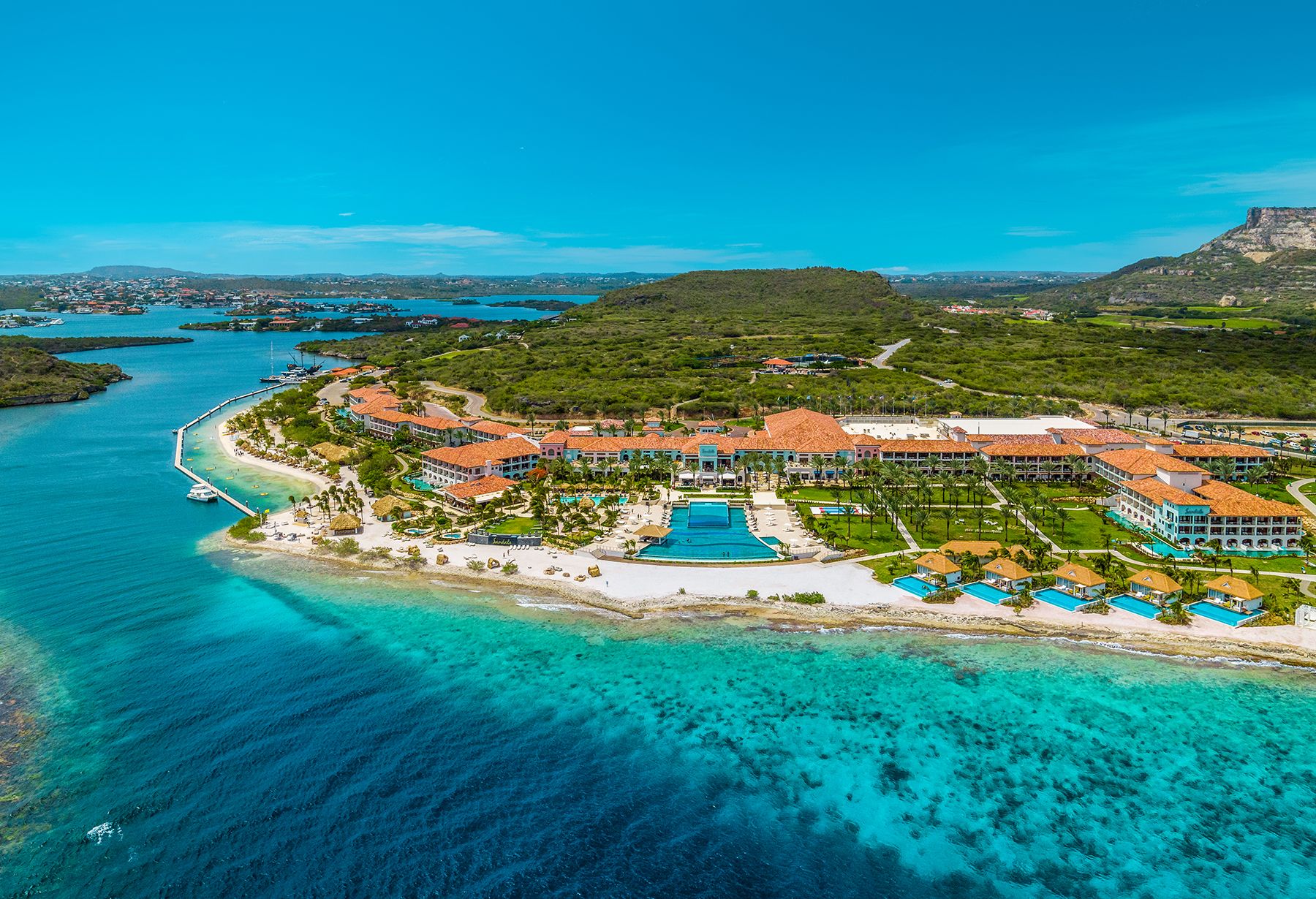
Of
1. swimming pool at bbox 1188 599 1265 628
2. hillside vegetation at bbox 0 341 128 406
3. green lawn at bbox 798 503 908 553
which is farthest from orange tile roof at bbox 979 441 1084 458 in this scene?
hillside vegetation at bbox 0 341 128 406

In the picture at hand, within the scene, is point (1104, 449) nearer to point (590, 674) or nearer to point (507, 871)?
point (590, 674)

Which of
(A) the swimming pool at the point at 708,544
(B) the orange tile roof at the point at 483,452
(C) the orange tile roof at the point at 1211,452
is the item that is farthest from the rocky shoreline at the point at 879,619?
(C) the orange tile roof at the point at 1211,452

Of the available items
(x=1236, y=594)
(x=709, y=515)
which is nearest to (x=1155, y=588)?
(x=1236, y=594)

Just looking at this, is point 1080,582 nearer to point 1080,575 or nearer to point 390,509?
point 1080,575

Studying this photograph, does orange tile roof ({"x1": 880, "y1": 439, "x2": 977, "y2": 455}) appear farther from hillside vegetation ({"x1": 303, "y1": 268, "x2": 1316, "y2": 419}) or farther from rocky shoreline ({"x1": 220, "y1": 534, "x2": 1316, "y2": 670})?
rocky shoreline ({"x1": 220, "y1": 534, "x2": 1316, "y2": 670})

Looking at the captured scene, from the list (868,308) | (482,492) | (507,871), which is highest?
(868,308)

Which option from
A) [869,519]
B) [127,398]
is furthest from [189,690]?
[127,398]
